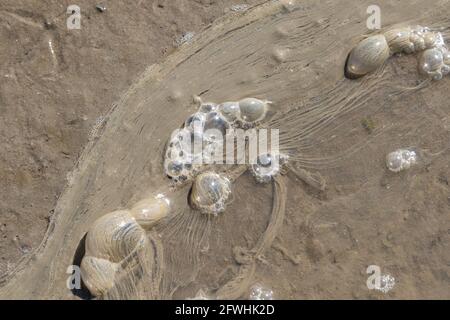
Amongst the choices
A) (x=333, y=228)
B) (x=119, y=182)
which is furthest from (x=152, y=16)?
(x=333, y=228)

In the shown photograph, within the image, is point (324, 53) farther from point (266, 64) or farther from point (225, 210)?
point (225, 210)

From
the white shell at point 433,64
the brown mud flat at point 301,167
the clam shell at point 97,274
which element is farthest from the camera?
the white shell at point 433,64

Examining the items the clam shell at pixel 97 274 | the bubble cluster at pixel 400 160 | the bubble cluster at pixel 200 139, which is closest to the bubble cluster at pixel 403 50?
the bubble cluster at pixel 400 160

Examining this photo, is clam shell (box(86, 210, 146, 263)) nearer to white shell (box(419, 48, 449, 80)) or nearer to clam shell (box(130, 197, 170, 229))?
clam shell (box(130, 197, 170, 229))

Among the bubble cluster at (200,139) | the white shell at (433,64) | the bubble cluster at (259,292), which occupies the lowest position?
the bubble cluster at (259,292)

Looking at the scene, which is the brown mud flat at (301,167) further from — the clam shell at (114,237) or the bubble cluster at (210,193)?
the clam shell at (114,237)

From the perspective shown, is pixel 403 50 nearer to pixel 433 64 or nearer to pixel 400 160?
pixel 433 64

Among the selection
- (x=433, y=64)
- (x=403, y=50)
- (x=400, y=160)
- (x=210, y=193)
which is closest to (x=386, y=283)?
(x=400, y=160)
